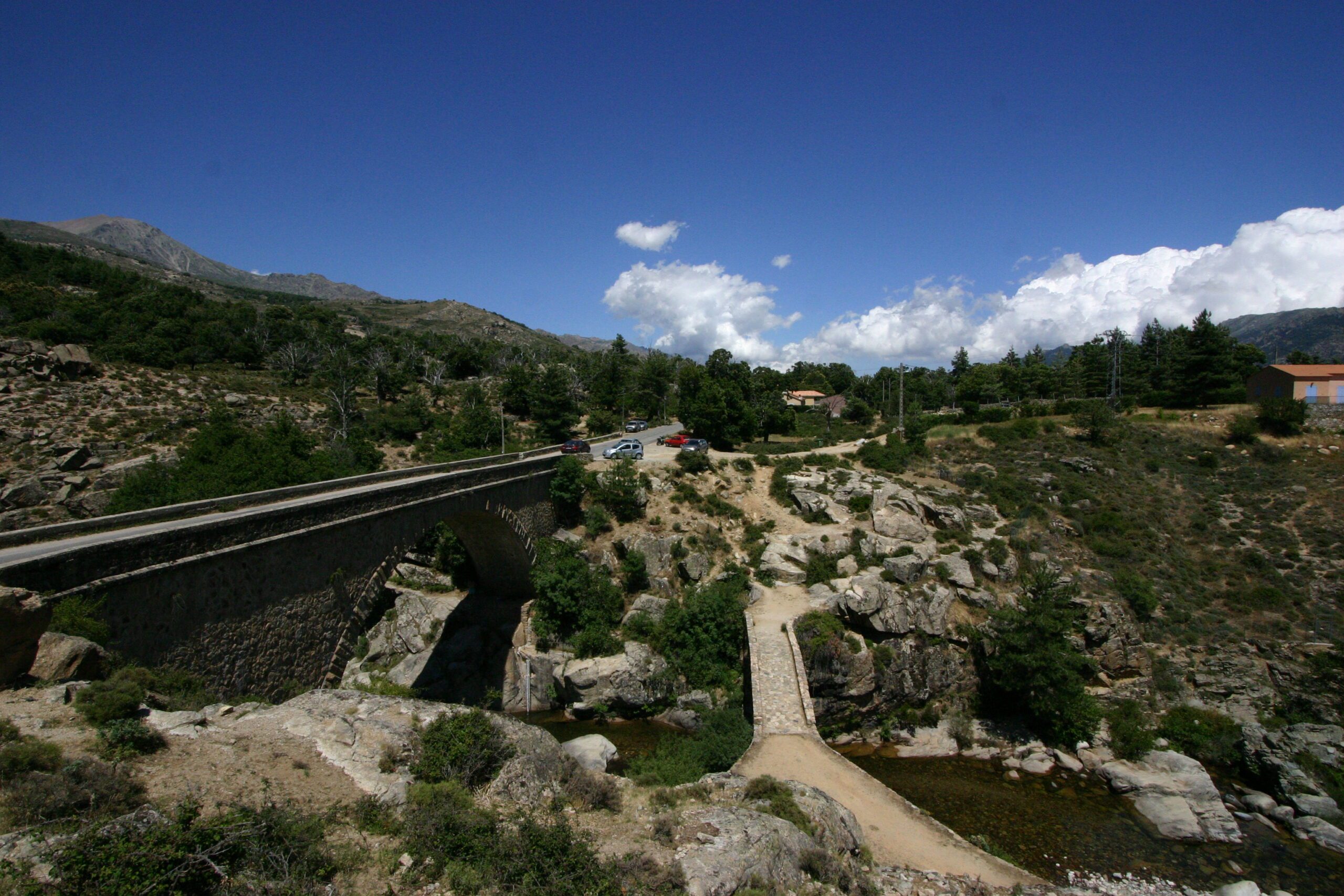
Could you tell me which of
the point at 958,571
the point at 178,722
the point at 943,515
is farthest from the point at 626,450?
the point at 178,722

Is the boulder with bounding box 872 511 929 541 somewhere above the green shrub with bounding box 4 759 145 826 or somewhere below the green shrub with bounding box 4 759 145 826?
below

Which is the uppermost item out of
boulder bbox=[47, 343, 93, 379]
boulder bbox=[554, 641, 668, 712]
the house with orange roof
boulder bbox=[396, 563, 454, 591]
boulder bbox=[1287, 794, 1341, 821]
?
boulder bbox=[47, 343, 93, 379]

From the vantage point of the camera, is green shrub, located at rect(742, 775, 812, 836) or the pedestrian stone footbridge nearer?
the pedestrian stone footbridge

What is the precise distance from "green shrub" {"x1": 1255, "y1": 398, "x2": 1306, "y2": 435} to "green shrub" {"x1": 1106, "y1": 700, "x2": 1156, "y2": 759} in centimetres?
3047

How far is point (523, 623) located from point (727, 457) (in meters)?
17.5

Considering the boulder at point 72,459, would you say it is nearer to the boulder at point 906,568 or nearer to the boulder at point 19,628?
the boulder at point 19,628

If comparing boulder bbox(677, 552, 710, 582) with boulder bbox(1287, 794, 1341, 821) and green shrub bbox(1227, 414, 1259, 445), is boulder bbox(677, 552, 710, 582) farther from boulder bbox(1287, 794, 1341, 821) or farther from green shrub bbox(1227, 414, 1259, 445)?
green shrub bbox(1227, 414, 1259, 445)

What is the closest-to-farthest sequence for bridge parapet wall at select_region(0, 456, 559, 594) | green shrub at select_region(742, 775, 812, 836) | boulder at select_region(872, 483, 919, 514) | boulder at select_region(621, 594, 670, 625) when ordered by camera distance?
1. bridge parapet wall at select_region(0, 456, 559, 594)
2. green shrub at select_region(742, 775, 812, 836)
3. boulder at select_region(621, 594, 670, 625)
4. boulder at select_region(872, 483, 919, 514)

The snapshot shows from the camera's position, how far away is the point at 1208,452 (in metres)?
38.8

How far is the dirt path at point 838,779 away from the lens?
12.8m

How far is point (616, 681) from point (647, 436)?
3019 centimetres

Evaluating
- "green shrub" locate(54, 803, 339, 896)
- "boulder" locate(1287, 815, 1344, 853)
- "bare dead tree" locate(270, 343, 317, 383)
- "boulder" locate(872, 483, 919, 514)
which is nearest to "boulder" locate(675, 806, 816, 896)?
"green shrub" locate(54, 803, 339, 896)

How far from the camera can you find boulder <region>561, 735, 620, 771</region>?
18031 mm

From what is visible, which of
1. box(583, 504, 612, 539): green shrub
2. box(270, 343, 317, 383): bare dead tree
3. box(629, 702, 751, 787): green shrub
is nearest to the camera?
box(629, 702, 751, 787): green shrub
